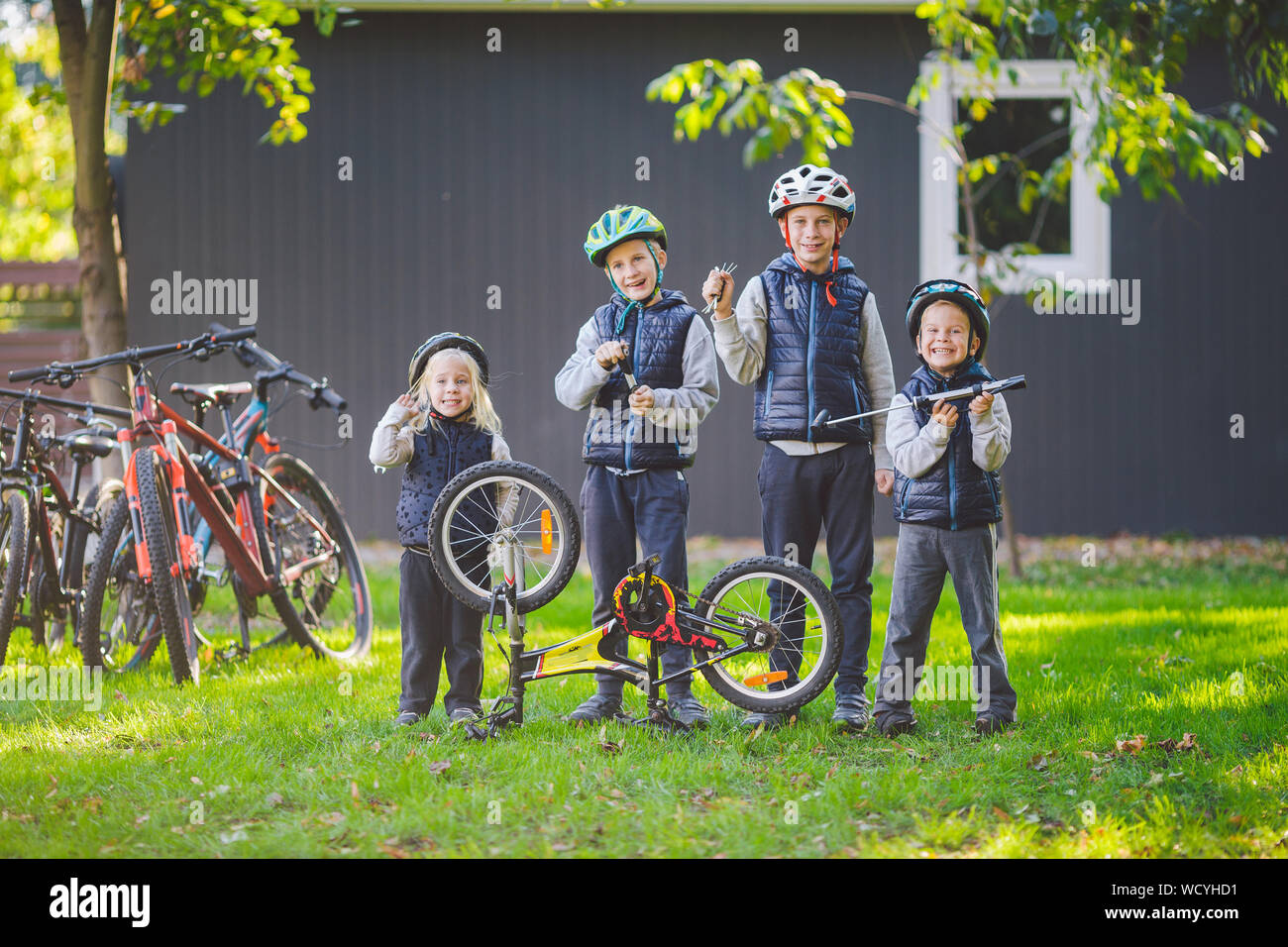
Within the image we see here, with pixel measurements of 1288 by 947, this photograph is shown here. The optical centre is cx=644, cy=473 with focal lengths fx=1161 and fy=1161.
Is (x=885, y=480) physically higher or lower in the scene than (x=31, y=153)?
lower

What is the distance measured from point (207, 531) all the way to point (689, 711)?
2.36 m

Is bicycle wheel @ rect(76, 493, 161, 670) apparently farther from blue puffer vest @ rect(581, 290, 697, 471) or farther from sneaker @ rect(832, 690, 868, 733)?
sneaker @ rect(832, 690, 868, 733)

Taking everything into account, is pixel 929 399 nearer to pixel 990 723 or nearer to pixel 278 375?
pixel 990 723

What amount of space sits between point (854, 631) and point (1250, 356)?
6577 millimetres

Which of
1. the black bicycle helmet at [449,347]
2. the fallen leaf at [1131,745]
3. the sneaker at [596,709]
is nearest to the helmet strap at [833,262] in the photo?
the black bicycle helmet at [449,347]

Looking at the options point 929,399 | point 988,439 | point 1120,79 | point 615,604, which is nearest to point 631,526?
point 615,604

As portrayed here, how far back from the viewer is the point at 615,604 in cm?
398

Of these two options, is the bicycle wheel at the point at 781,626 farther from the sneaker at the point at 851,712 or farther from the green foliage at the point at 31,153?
the green foliage at the point at 31,153

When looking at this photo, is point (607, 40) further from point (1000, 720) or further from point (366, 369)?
point (1000, 720)

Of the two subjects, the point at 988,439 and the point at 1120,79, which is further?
the point at 1120,79

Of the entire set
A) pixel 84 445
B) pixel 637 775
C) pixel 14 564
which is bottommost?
pixel 637 775

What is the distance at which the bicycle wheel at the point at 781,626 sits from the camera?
3.88 meters

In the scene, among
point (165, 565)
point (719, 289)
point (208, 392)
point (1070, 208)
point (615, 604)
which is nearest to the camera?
point (719, 289)
